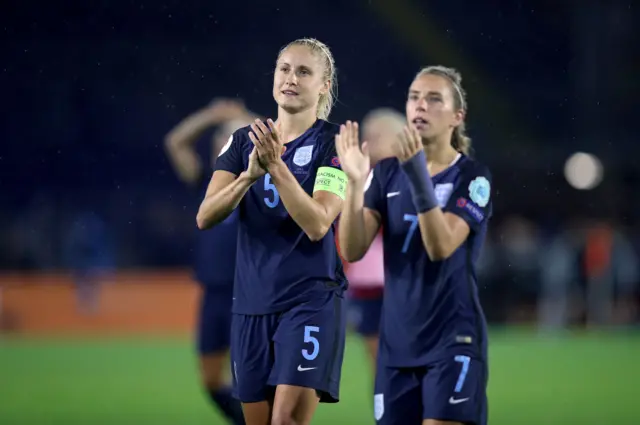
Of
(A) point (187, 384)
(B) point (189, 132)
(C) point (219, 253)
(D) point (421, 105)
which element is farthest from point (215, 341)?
(A) point (187, 384)

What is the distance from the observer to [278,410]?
514 cm

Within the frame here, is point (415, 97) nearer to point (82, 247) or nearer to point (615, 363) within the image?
point (615, 363)

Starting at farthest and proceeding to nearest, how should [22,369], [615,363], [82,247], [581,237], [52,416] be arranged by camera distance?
[581,237] < [82,247] < [615,363] < [22,369] < [52,416]

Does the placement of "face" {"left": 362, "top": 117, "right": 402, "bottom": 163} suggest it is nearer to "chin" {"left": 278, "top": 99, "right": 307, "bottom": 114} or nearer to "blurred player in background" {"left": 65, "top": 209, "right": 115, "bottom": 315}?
"chin" {"left": 278, "top": 99, "right": 307, "bottom": 114}

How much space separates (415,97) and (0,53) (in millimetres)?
24304

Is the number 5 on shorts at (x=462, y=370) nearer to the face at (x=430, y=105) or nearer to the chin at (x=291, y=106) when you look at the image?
the face at (x=430, y=105)

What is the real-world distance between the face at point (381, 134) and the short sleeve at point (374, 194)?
8.43 feet

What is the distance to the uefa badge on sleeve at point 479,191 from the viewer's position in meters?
5.37

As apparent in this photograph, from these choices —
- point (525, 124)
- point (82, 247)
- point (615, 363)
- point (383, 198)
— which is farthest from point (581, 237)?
point (383, 198)

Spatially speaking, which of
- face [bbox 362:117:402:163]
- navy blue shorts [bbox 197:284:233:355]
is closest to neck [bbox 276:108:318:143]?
face [bbox 362:117:402:163]

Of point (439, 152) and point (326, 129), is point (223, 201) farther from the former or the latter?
point (439, 152)

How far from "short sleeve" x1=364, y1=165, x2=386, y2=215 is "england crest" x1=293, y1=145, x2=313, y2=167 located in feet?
1.12

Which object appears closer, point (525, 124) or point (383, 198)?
point (383, 198)

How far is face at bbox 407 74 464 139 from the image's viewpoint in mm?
5395
